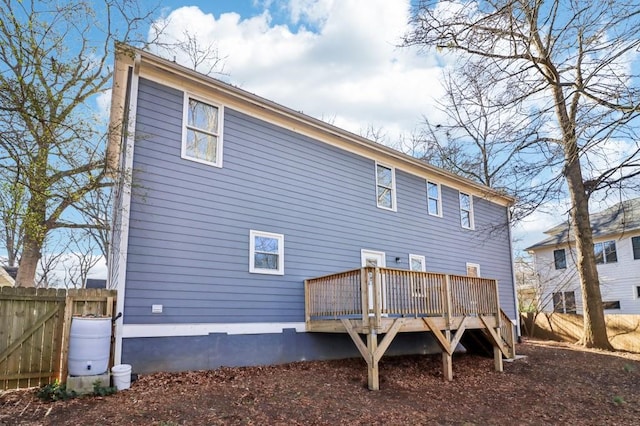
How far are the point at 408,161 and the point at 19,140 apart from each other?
9.32 m

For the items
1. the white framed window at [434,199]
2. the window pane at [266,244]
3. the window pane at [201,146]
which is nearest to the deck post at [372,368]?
the window pane at [266,244]

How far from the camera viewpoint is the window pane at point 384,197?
11531mm

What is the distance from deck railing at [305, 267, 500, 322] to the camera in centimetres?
745

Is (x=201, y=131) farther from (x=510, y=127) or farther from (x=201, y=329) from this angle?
(x=510, y=127)

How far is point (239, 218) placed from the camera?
27.7 ft

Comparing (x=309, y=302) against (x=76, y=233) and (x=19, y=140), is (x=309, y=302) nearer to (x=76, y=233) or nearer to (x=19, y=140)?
(x=19, y=140)

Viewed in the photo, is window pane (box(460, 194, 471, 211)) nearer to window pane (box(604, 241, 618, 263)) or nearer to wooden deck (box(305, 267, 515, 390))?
wooden deck (box(305, 267, 515, 390))

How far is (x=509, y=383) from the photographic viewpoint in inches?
325

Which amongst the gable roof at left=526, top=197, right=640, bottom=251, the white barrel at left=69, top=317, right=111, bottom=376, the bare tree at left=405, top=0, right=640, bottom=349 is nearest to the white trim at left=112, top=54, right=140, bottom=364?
the white barrel at left=69, top=317, right=111, bottom=376

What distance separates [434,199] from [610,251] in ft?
44.7

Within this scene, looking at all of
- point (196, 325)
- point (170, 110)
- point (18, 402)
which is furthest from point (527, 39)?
point (18, 402)

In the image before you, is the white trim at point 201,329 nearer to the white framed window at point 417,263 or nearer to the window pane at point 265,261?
the window pane at point 265,261

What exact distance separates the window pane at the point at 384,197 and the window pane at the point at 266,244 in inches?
148

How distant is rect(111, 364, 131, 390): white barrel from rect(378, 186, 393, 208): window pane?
7404 millimetres
